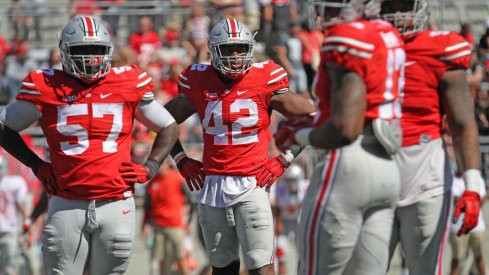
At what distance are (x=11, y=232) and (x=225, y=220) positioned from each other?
200 inches

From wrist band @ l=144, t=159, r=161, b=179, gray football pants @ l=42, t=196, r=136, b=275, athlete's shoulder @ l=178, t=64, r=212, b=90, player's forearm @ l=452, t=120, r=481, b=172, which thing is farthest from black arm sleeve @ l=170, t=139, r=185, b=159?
player's forearm @ l=452, t=120, r=481, b=172

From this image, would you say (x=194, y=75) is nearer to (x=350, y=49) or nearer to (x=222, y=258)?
(x=222, y=258)

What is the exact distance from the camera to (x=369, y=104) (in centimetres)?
489

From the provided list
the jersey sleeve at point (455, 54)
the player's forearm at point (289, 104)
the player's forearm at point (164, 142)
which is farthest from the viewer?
the player's forearm at point (289, 104)

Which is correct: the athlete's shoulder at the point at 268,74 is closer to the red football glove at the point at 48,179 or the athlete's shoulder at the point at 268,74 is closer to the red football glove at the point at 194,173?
the red football glove at the point at 194,173

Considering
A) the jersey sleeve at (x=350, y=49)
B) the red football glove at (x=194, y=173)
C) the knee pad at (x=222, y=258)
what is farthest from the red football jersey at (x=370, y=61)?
the red football glove at (x=194, y=173)

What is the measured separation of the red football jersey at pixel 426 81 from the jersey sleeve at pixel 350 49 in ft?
2.64

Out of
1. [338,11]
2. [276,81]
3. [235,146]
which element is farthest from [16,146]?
[338,11]

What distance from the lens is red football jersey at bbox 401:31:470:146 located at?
546 cm

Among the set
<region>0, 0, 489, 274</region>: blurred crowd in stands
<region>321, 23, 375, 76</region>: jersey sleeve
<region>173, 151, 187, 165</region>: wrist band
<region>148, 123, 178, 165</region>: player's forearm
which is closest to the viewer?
<region>321, 23, 375, 76</region>: jersey sleeve

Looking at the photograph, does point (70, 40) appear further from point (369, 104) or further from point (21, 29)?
point (21, 29)

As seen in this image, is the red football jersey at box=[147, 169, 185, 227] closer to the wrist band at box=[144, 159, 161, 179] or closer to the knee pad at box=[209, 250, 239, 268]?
the knee pad at box=[209, 250, 239, 268]

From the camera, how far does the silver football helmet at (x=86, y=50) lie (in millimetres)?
6387

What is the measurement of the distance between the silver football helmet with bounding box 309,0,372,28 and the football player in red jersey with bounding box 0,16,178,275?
183cm
